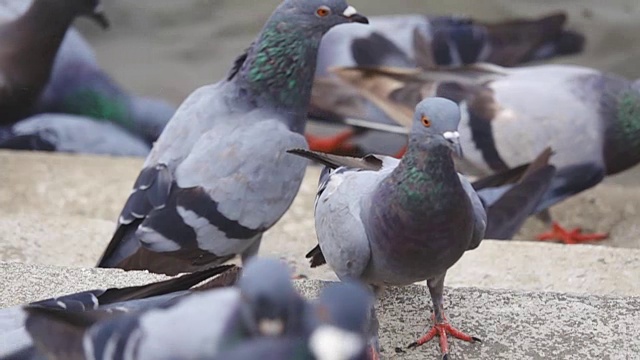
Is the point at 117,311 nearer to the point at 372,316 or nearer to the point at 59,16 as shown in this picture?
the point at 372,316

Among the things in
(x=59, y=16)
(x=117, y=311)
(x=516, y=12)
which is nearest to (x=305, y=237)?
(x=117, y=311)

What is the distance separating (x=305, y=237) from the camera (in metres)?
4.98

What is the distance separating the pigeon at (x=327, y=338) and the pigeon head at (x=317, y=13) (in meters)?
2.22

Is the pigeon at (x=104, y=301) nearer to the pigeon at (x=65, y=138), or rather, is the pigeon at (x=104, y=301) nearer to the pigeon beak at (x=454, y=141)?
the pigeon beak at (x=454, y=141)

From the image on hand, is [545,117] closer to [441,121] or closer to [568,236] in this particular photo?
[568,236]

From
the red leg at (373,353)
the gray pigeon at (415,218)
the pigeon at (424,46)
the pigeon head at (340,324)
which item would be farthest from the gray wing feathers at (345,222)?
the pigeon at (424,46)

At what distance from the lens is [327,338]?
186 centimetres

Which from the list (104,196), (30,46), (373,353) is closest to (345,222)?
(373,353)

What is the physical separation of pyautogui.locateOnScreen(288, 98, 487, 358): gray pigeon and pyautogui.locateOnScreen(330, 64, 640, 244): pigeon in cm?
240

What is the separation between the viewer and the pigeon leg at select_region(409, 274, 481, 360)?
3.09 metres

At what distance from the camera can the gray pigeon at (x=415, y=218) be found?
285 centimetres

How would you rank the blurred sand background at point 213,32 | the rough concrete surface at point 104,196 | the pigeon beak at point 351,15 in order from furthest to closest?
the blurred sand background at point 213,32
the rough concrete surface at point 104,196
the pigeon beak at point 351,15

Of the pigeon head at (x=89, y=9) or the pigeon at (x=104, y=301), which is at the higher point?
the pigeon at (x=104, y=301)

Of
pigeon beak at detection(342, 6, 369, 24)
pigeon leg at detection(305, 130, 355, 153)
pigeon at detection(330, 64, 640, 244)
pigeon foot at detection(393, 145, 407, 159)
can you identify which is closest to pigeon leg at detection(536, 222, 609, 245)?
pigeon at detection(330, 64, 640, 244)
